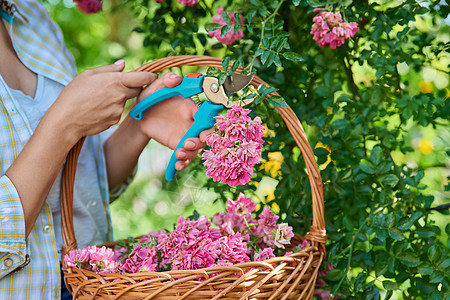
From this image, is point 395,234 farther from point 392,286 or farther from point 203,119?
point 203,119

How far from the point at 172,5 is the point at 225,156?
75 centimetres

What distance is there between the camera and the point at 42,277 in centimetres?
94

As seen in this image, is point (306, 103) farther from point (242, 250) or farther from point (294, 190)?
point (242, 250)

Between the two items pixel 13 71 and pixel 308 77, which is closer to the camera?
pixel 13 71

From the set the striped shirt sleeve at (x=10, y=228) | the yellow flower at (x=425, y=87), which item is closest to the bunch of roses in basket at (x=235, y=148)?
the striped shirt sleeve at (x=10, y=228)

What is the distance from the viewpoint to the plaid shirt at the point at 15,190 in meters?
0.84

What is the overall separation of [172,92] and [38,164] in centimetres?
31

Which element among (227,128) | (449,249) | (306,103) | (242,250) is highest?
(227,128)

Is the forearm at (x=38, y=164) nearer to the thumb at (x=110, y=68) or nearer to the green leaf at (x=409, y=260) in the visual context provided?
the thumb at (x=110, y=68)

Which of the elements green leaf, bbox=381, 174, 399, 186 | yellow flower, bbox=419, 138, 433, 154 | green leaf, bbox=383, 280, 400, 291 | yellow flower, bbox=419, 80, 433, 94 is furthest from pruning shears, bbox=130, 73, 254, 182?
yellow flower, bbox=419, 138, 433, 154

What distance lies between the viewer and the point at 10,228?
838 mm

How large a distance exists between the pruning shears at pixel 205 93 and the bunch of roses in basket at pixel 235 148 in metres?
0.05

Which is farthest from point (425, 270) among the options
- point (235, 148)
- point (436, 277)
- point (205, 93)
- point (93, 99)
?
point (93, 99)

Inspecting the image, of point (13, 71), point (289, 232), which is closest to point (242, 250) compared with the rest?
point (289, 232)
